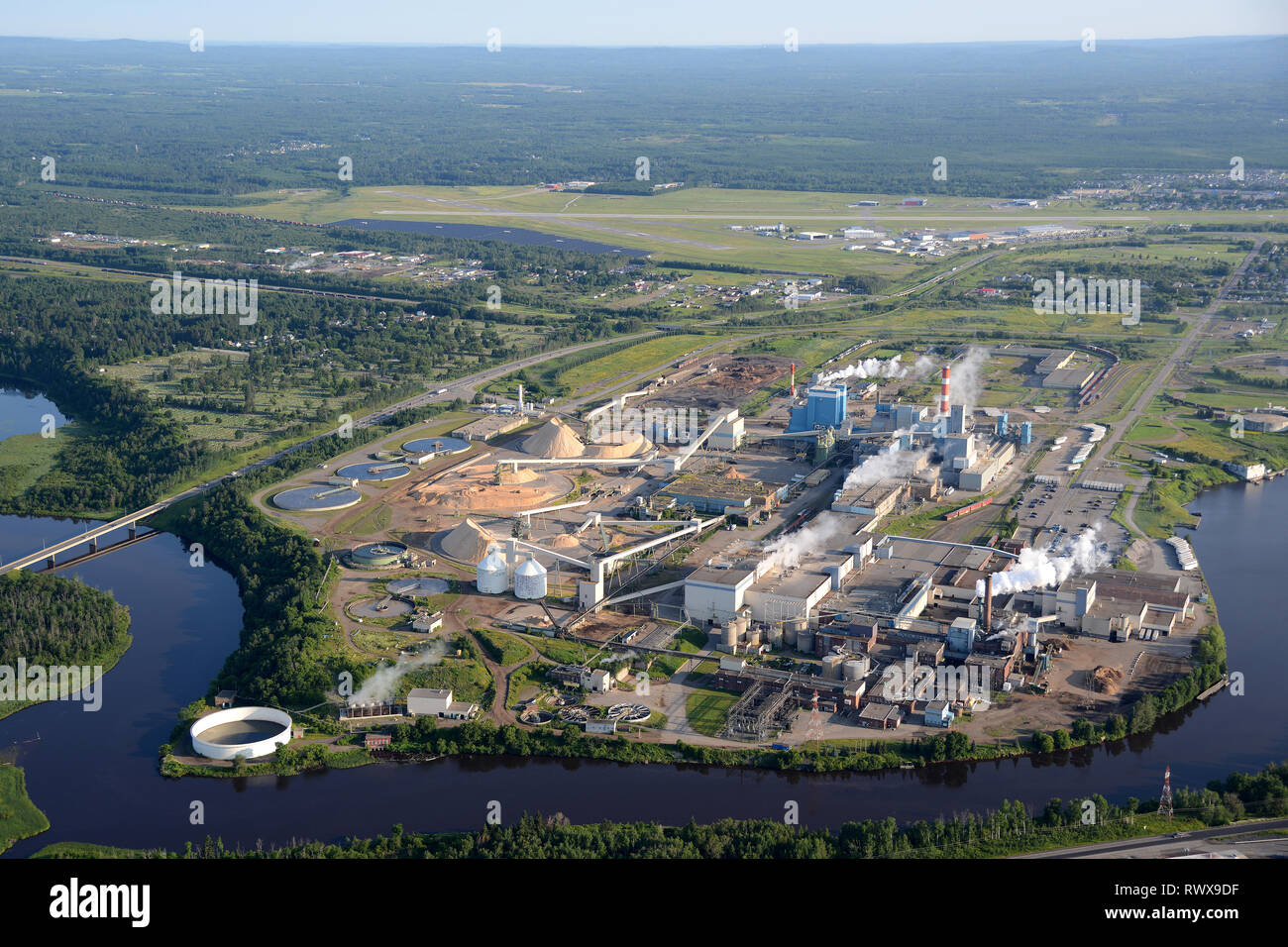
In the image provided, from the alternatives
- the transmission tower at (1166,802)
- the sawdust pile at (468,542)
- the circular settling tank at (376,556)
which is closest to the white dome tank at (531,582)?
the sawdust pile at (468,542)

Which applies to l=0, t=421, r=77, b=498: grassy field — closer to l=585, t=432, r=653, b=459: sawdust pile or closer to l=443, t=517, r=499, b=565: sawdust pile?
l=443, t=517, r=499, b=565: sawdust pile

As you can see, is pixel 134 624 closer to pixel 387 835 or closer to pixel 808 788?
pixel 387 835

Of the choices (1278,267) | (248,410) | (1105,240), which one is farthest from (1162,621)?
(1105,240)

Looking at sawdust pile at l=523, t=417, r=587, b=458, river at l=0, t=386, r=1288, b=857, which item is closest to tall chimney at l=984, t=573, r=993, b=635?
river at l=0, t=386, r=1288, b=857

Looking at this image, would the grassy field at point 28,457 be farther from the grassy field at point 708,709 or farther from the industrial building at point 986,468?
the industrial building at point 986,468

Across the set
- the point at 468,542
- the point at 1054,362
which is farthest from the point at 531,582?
the point at 1054,362

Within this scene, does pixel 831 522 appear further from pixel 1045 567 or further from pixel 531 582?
pixel 531 582
